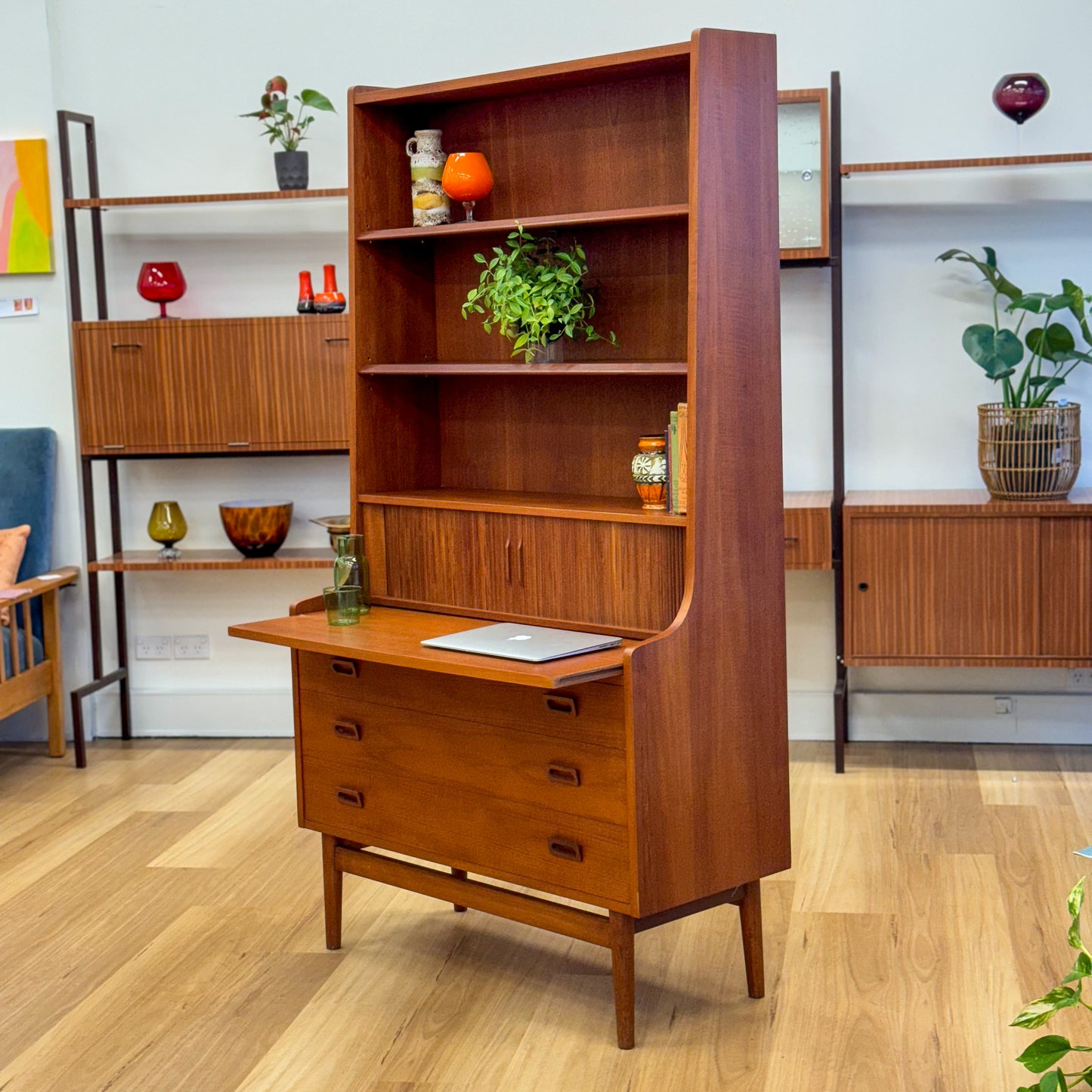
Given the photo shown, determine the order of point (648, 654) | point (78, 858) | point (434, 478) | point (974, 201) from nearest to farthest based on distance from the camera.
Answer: point (648, 654), point (434, 478), point (78, 858), point (974, 201)

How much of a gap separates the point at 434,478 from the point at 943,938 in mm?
1534

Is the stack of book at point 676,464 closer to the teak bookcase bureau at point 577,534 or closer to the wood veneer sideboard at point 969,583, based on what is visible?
the teak bookcase bureau at point 577,534

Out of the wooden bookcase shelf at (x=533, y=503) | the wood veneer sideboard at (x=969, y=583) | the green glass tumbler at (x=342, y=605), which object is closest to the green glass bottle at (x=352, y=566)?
the green glass tumbler at (x=342, y=605)

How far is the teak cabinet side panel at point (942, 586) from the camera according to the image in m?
3.99

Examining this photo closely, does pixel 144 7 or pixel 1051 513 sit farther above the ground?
pixel 144 7

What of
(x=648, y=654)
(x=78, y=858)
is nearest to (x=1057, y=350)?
(x=648, y=654)

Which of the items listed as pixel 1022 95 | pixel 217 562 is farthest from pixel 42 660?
pixel 1022 95

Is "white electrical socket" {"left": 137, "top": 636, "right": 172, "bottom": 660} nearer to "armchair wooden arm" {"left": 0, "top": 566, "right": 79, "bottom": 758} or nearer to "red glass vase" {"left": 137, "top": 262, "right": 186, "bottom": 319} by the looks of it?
"armchair wooden arm" {"left": 0, "top": 566, "right": 79, "bottom": 758}

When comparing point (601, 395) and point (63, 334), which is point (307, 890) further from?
point (63, 334)

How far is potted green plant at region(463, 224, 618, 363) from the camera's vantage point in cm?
281

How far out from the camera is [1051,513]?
3.95m

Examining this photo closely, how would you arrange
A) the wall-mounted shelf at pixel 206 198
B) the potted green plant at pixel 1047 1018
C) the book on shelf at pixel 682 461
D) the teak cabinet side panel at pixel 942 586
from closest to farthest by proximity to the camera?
the potted green plant at pixel 1047 1018
the book on shelf at pixel 682 461
the teak cabinet side panel at pixel 942 586
the wall-mounted shelf at pixel 206 198

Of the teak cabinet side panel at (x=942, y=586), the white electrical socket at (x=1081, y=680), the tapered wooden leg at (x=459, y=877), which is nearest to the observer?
the tapered wooden leg at (x=459, y=877)

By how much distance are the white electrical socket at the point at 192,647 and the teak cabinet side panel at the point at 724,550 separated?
8.96ft
